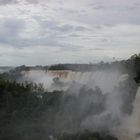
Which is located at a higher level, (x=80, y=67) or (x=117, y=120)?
(x=80, y=67)

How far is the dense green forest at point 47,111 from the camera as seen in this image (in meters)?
42.4

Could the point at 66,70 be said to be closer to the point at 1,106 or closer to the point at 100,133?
the point at 1,106

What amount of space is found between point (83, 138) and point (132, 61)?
519 inches

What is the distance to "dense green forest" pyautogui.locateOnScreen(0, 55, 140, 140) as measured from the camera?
4245 centimetres

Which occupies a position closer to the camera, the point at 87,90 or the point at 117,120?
the point at 117,120

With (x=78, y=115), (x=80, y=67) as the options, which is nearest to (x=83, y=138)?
(x=78, y=115)

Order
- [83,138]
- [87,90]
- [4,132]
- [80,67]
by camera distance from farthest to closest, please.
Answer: [80,67] → [87,90] → [4,132] → [83,138]

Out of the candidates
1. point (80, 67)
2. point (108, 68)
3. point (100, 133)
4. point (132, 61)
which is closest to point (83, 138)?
point (100, 133)

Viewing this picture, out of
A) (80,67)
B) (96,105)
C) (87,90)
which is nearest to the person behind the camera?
(96,105)

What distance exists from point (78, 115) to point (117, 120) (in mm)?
6319

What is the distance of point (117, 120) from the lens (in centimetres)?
4181

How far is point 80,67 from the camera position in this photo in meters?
64.4

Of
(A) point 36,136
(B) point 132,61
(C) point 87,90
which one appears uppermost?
(B) point 132,61

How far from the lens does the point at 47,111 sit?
51812mm
